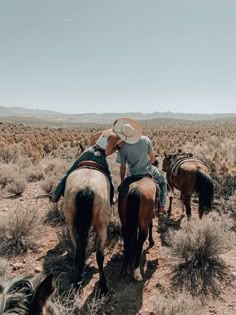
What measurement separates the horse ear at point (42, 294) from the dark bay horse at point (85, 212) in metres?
2.39

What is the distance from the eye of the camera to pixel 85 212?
166 inches

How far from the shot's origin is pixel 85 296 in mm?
4426

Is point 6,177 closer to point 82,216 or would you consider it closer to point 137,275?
point 82,216

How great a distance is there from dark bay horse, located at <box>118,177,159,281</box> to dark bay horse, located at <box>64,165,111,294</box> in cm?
33

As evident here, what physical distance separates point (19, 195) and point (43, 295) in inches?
312

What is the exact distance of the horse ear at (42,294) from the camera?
1779mm

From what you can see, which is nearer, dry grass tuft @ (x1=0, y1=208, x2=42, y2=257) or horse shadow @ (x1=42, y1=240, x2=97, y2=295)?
horse shadow @ (x1=42, y1=240, x2=97, y2=295)

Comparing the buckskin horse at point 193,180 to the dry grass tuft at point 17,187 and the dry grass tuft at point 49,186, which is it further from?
the dry grass tuft at point 17,187

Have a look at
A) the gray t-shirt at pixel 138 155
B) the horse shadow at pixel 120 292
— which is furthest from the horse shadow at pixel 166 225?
the gray t-shirt at pixel 138 155

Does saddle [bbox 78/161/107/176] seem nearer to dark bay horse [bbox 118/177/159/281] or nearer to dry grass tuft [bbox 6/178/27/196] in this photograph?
dark bay horse [bbox 118/177/159/281]

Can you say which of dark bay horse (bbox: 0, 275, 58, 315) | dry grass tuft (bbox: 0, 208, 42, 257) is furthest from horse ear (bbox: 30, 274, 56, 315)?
dry grass tuft (bbox: 0, 208, 42, 257)

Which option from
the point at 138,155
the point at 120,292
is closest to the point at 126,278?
the point at 120,292

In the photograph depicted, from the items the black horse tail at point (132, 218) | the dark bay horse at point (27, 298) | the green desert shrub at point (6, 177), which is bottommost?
the green desert shrub at point (6, 177)

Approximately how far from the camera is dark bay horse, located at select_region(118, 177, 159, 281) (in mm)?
4582
